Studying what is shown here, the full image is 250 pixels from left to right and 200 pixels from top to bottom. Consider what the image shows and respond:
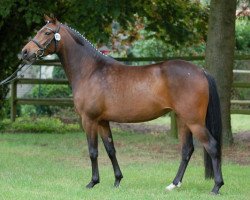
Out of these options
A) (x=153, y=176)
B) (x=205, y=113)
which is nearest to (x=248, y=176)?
(x=153, y=176)

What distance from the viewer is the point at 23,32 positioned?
17062 mm

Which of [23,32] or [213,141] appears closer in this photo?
[213,141]

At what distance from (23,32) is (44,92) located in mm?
5257

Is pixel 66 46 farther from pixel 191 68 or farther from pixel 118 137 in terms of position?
pixel 118 137

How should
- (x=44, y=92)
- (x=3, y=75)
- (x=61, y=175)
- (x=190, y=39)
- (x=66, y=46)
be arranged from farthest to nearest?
(x=44, y=92), (x=3, y=75), (x=190, y=39), (x=61, y=175), (x=66, y=46)

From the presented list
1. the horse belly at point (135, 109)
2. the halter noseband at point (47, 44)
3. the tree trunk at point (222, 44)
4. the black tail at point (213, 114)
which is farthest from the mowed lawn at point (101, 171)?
the halter noseband at point (47, 44)

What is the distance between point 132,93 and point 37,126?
9.49 metres

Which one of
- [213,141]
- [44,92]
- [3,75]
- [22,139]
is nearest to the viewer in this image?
[213,141]

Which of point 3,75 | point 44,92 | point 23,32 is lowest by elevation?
point 44,92

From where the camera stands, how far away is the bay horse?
8250 millimetres

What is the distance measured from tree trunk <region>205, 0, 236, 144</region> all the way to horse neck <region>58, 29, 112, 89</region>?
4.60 m

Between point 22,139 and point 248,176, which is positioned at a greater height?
point 248,176

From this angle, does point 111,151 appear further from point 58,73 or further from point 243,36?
point 243,36

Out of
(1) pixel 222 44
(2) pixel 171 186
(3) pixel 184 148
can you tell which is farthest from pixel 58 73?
(2) pixel 171 186
